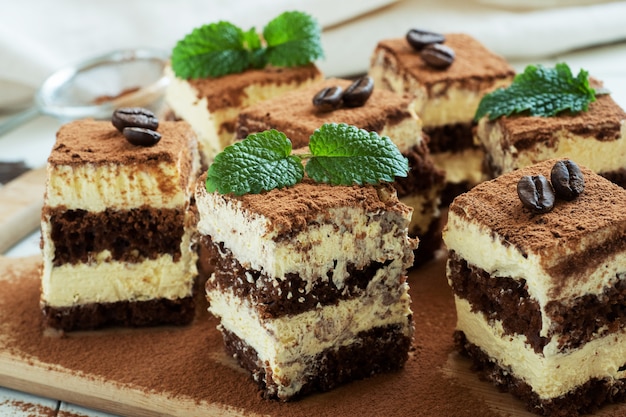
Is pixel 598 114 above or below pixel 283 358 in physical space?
above

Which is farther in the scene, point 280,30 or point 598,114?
point 280,30

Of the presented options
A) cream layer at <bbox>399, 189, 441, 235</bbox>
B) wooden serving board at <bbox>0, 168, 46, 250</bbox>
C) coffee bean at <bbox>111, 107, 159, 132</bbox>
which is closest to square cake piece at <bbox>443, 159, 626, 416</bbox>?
cream layer at <bbox>399, 189, 441, 235</bbox>

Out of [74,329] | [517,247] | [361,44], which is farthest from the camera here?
[361,44]

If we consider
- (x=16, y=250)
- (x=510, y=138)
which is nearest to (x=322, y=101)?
(x=510, y=138)

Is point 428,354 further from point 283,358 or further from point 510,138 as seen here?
point 510,138

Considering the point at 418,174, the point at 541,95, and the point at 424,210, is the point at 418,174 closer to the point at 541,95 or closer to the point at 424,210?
the point at 424,210

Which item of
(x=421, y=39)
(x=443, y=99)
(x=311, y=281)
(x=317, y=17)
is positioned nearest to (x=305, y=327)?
(x=311, y=281)

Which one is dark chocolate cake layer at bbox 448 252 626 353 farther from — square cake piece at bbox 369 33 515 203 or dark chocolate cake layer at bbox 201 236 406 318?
square cake piece at bbox 369 33 515 203

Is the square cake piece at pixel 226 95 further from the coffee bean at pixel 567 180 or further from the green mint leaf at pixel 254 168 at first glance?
the coffee bean at pixel 567 180
